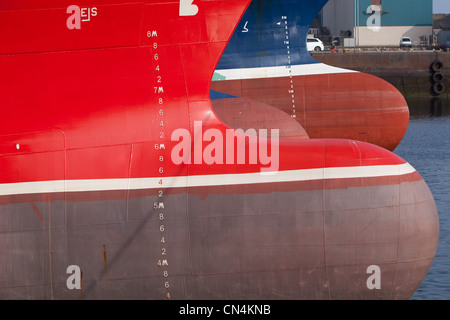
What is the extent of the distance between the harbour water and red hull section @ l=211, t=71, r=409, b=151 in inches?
66.5

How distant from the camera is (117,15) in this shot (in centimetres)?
952

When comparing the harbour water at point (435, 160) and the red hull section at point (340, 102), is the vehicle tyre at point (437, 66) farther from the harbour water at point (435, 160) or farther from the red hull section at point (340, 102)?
the red hull section at point (340, 102)

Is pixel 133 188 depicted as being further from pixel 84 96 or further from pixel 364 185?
pixel 364 185

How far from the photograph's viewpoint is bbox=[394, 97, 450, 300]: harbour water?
12.7 meters

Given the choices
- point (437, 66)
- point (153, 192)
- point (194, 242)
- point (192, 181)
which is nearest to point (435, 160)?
point (192, 181)

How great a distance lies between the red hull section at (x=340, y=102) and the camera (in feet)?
75.5

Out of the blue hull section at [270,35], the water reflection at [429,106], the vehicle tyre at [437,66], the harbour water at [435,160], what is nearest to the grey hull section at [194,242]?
the harbour water at [435,160]

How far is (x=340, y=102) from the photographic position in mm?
23188

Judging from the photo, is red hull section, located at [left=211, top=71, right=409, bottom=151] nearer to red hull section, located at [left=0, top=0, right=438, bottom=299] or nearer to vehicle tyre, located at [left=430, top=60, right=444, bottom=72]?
red hull section, located at [left=0, top=0, right=438, bottom=299]

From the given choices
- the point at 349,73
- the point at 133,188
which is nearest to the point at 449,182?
the point at 349,73

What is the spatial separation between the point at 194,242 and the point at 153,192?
2.47ft

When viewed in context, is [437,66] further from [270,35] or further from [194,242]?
[194,242]

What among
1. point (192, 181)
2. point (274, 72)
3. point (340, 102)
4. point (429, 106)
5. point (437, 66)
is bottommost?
point (429, 106)

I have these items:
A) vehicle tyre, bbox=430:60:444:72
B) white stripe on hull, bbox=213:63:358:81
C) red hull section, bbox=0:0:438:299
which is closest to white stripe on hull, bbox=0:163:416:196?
red hull section, bbox=0:0:438:299
